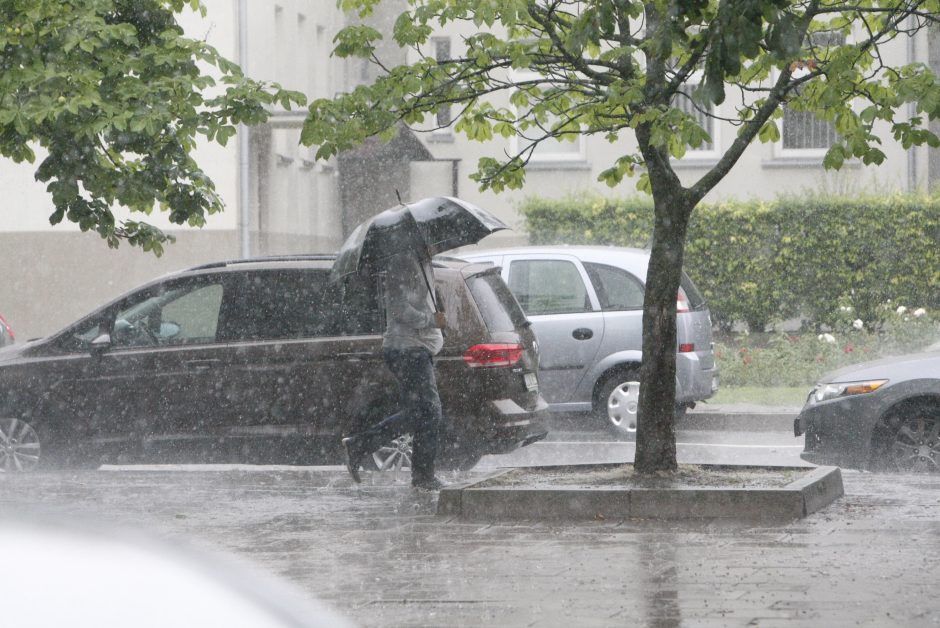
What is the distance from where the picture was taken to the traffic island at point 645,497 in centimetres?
815

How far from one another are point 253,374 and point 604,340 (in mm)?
4205

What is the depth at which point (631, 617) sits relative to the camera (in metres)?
5.86

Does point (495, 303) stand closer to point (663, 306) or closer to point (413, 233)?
point (413, 233)

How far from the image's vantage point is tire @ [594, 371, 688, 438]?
13.9m

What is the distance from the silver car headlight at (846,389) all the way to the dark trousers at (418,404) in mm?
3191

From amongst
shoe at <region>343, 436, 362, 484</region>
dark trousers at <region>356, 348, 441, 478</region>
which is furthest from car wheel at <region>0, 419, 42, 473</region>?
dark trousers at <region>356, 348, 441, 478</region>

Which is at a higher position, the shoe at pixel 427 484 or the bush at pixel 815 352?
the bush at pixel 815 352

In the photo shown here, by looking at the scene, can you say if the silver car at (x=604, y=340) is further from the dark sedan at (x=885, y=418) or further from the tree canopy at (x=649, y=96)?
the tree canopy at (x=649, y=96)

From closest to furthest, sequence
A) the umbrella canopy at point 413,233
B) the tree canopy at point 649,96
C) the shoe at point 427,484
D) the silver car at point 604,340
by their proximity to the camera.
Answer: the tree canopy at point 649,96
the umbrella canopy at point 413,233
the shoe at point 427,484
the silver car at point 604,340

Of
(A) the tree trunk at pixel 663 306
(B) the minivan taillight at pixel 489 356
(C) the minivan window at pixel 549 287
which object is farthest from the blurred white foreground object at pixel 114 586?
(C) the minivan window at pixel 549 287

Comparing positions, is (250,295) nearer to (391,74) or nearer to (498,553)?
(391,74)

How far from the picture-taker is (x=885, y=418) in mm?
10695

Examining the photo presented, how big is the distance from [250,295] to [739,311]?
12.2 m

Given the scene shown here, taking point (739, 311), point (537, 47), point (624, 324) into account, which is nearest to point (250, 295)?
point (537, 47)
